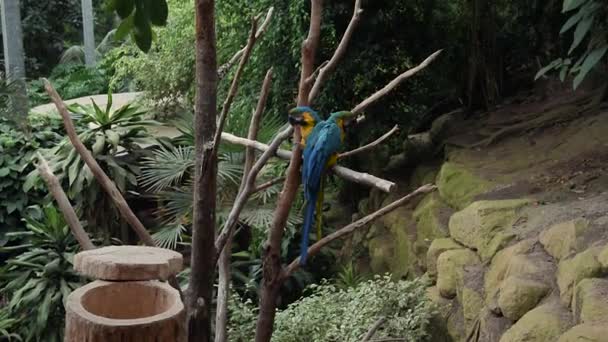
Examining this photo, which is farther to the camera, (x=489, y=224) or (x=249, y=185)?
(x=489, y=224)

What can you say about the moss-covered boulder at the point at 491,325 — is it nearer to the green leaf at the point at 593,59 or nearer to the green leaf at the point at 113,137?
the green leaf at the point at 593,59

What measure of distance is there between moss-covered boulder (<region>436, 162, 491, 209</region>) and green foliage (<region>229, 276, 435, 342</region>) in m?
0.59

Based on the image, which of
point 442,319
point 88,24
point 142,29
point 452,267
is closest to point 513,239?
point 452,267

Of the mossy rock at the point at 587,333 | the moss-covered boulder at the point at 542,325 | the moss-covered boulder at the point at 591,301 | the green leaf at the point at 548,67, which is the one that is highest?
the green leaf at the point at 548,67

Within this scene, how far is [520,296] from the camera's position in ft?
10.1

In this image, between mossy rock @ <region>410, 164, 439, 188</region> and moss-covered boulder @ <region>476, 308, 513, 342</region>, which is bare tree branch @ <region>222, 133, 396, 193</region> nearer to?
moss-covered boulder @ <region>476, 308, 513, 342</region>

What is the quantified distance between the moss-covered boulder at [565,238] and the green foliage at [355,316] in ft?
2.71

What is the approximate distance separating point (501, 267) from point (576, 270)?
549 millimetres

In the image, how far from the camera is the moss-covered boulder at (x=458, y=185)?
427cm

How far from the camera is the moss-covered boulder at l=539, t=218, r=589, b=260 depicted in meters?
3.06

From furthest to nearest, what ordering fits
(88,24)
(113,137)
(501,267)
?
(88,24) → (113,137) → (501,267)

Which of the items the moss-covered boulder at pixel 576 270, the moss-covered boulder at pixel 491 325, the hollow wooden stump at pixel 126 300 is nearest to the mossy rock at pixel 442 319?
the moss-covered boulder at pixel 491 325

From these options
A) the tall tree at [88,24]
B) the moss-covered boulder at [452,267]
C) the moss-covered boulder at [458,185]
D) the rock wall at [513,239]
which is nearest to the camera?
the rock wall at [513,239]

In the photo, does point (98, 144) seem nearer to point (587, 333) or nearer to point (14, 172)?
point (14, 172)
